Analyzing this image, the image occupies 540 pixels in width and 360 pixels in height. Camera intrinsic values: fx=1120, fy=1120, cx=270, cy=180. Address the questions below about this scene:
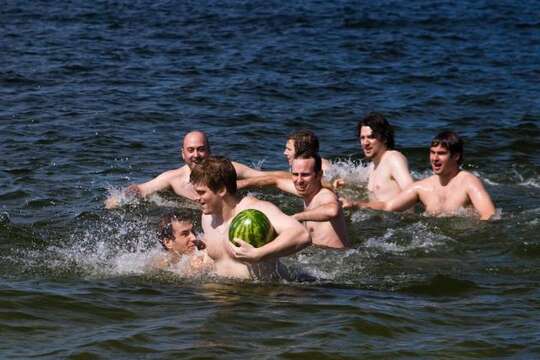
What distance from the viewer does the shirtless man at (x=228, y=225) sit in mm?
9016

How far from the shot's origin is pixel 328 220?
35.2 ft

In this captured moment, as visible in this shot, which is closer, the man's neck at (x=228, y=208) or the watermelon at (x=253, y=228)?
the watermelon at (x=253, y=228)

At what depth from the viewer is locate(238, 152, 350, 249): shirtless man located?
10655mm

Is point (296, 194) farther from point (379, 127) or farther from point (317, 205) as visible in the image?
point (379, 127)

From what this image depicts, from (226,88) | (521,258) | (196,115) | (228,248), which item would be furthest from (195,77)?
(228,248)

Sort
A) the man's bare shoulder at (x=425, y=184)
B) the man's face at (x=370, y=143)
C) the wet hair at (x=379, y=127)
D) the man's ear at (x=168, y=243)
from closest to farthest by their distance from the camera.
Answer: the man's ear at (x=168, y=243)
the man's bare shoulder at (x=425, y=184)
the wet hair at (x=379, y=127)
the man's face at (x=370, y=143)

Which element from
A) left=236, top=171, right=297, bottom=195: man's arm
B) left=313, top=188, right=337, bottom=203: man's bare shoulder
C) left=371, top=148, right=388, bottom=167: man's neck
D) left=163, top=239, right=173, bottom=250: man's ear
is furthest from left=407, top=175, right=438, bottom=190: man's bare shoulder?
left=163, top=239, right=173, bottom=250: man's ear

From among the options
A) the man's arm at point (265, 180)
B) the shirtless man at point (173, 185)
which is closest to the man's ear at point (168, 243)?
the man's arm at point (265, 180)

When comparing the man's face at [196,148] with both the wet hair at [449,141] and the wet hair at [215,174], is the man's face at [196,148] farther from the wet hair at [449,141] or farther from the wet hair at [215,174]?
the wet hair at [215,174]

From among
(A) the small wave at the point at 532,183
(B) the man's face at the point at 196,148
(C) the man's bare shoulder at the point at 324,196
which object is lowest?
(A) the small wave at the point at 532,183

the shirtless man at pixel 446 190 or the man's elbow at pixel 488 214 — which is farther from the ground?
the shirtless man at pixel 446 190

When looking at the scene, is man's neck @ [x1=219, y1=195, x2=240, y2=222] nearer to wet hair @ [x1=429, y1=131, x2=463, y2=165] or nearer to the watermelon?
the watermelon

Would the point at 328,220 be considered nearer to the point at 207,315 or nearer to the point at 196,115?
the point at 207,315

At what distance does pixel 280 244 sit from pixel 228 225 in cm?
64
